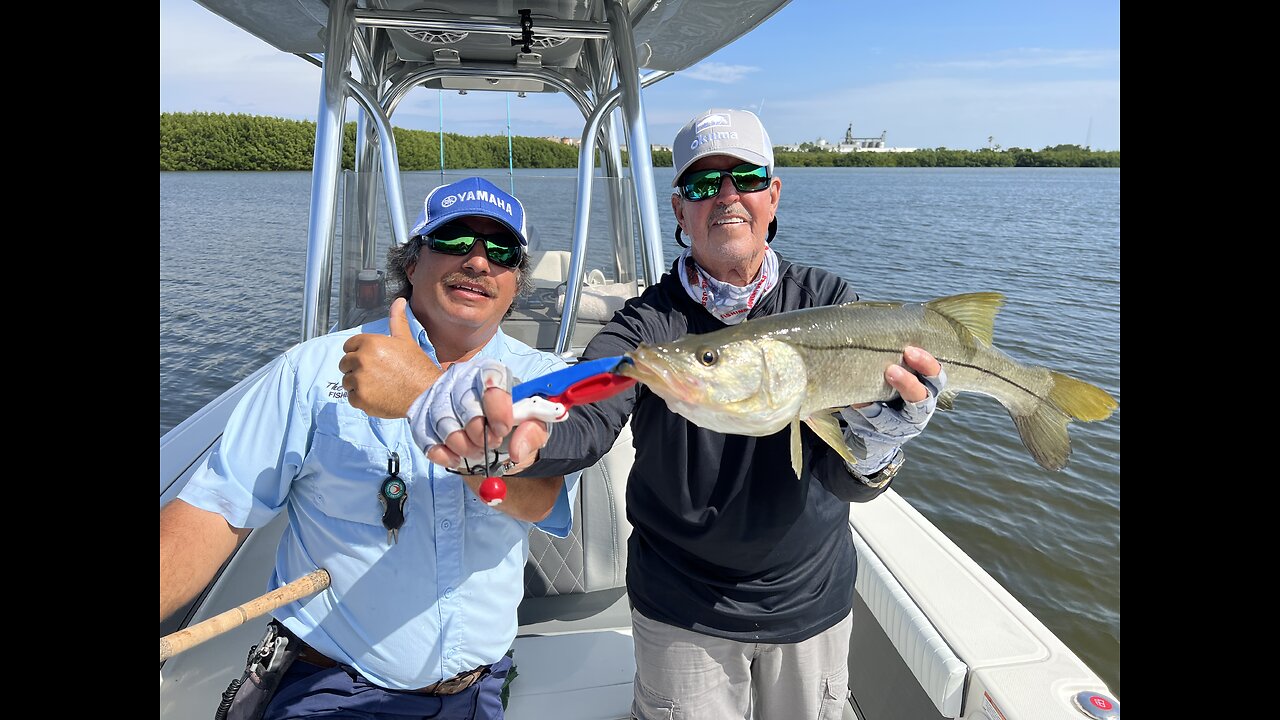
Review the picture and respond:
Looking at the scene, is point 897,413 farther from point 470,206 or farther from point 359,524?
point 359,524

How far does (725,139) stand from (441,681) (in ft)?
5.90

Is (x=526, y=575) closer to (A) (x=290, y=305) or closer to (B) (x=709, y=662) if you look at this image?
(B) (x=709, y=662)

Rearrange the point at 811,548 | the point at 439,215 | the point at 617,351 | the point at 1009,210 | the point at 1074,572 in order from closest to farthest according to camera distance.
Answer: the point at 617,351, the point at 811,548, the point at 439,215, the point at 1074,572, the point at 1009,210

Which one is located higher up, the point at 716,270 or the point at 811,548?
the point at 716,270

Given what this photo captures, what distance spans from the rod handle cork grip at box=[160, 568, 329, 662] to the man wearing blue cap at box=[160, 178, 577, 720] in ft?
0.20

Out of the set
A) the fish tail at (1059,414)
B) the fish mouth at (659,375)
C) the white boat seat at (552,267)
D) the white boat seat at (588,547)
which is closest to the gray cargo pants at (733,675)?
the fish tail at (1059,414)

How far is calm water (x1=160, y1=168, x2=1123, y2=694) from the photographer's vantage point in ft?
23.5

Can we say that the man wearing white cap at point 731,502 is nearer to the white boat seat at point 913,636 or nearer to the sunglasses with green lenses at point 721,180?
the sunglasses with green lenses at point 721,180

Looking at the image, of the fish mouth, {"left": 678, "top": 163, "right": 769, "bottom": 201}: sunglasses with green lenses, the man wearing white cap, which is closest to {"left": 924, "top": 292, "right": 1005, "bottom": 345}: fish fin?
the man wearing white cap

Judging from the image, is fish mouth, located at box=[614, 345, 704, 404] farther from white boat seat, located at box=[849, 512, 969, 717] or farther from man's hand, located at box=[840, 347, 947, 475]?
white boat seat, located at box=[849, 512, 969, 717]

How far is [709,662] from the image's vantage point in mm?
2004

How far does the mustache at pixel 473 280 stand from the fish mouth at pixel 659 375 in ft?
2.88

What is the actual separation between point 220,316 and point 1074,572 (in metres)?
15.8
